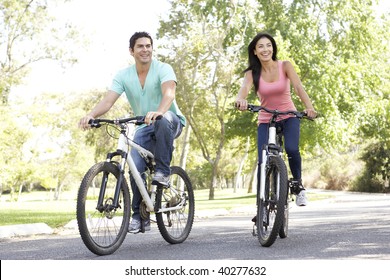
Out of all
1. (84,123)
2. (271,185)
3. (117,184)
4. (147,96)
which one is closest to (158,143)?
(147,96)

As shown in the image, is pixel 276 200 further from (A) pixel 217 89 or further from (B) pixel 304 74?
(A) pixel 217 89

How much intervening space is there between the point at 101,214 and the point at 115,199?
20 cm

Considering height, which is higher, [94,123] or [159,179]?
[94,123]

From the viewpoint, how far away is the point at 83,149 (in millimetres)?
62438

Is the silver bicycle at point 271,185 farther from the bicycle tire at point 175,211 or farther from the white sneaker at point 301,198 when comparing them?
the bicycle tire at point 175,211

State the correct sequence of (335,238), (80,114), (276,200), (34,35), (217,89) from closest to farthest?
(276,200) → (335,238) → (217,89) → (34,35) → (80,114)

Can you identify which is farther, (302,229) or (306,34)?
(306,34)

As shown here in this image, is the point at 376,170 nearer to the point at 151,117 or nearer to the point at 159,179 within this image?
the point at 159,179

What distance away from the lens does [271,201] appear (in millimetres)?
6781

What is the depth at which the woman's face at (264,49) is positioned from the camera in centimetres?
721

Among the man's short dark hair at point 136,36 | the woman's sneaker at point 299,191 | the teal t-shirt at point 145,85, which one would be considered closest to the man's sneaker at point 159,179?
the teal t-shirt at point 145,85

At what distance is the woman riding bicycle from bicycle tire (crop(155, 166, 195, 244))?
37.6 inches

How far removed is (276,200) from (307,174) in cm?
4847

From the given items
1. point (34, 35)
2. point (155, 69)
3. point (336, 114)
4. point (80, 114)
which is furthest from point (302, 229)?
point (80, 114)
